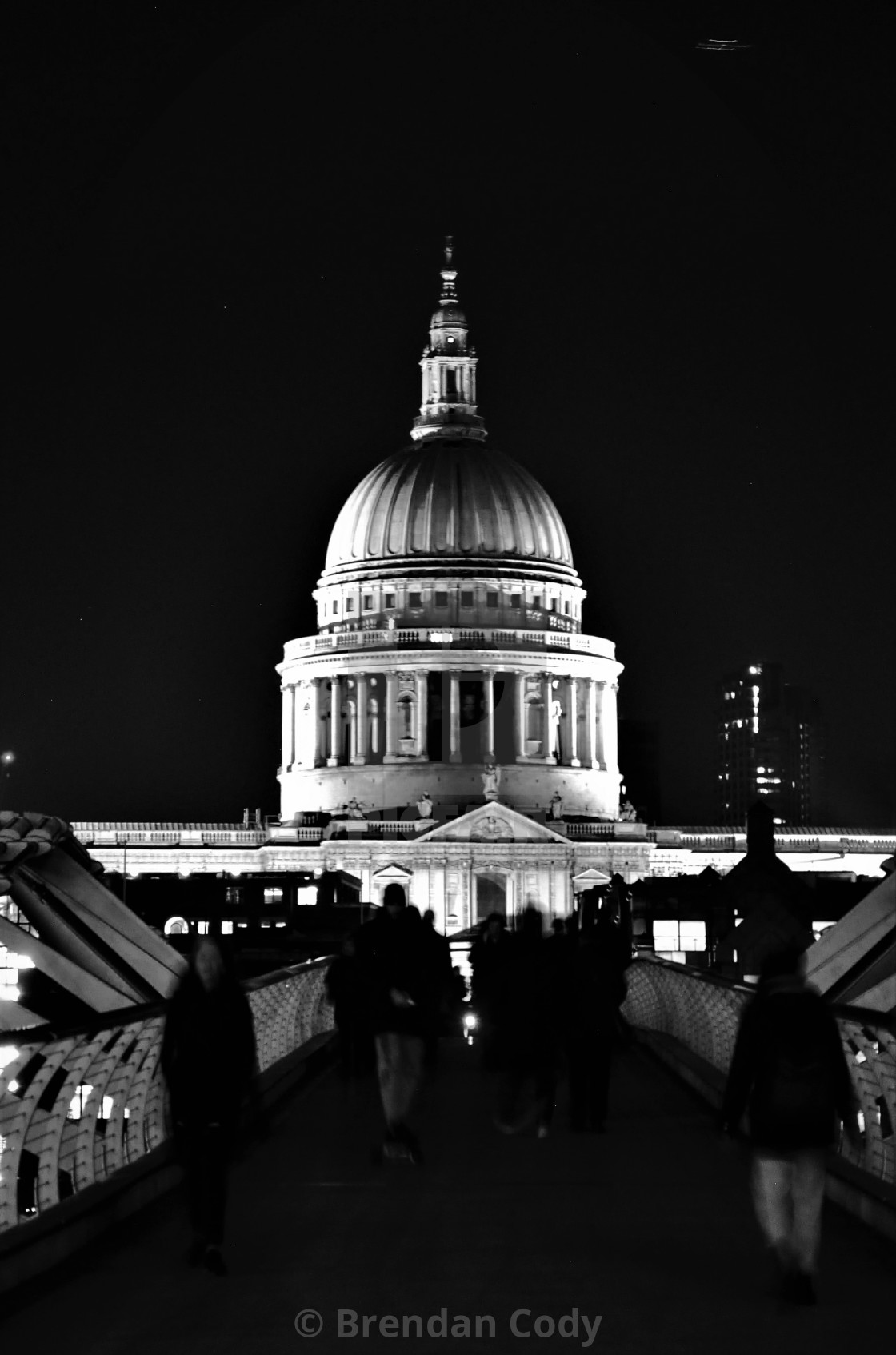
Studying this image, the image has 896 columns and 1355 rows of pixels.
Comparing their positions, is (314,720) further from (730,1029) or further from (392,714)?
(730,1029)

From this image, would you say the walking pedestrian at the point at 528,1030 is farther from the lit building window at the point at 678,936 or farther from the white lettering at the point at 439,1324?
the lit building window at the point at 678,936

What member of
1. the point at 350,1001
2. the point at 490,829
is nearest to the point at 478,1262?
the point at 350,1001

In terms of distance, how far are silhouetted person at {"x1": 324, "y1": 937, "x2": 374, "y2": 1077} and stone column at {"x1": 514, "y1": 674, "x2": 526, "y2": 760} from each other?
5600 inches

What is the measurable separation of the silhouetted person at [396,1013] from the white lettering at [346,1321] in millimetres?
9126

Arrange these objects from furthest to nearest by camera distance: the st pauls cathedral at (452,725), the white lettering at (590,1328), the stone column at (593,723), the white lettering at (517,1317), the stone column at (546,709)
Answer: the stone column at (593,723) → the stone column at (546,709) → the st pauls cathedral at (452,725) → the white lettering at (517,1317) → the white lettering at (590,1328)

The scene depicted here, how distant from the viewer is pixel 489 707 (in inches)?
6841

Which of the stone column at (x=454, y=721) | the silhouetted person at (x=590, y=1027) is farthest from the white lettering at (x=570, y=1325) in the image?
the stone column at (x=454, y=721)

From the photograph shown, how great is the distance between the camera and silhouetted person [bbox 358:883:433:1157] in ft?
86.7

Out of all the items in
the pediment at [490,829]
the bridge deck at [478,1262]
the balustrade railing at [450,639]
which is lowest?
the bridge deck at [478,1262]

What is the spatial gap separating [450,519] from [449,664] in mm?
10966

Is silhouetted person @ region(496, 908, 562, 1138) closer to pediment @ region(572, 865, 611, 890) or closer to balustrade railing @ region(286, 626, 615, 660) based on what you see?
pediment @ region(572, 865, 611, 890)

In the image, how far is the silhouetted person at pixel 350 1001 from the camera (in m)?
27.3

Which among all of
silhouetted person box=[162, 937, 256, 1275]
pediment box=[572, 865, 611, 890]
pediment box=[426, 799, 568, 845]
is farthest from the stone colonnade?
silhouetted person box=[162, 937, 256, 1275]

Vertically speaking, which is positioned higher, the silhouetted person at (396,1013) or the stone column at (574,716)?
the stone column at (574,716)
